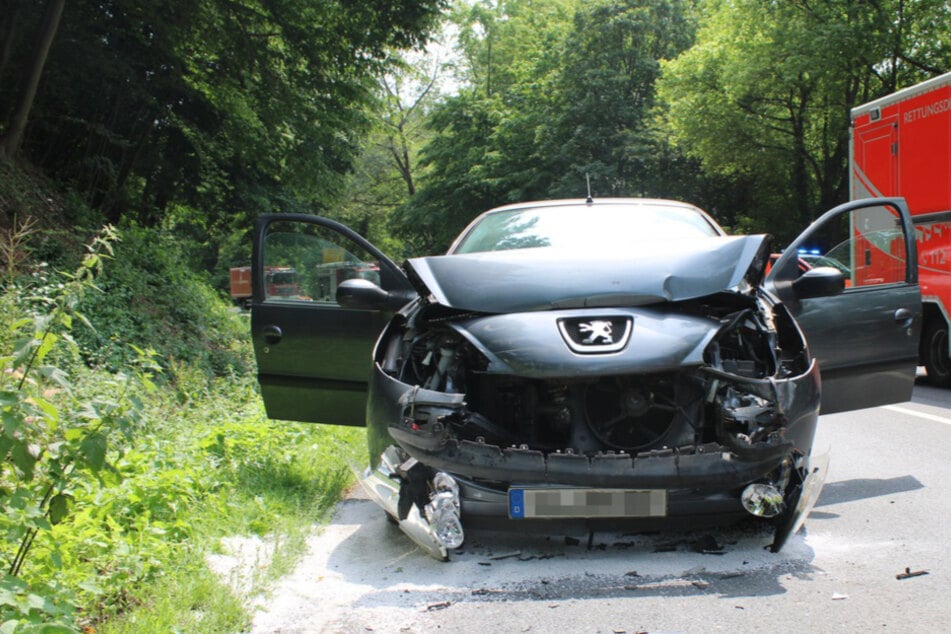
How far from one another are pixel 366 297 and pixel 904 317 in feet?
9.77

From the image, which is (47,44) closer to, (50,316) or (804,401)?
(50,316)

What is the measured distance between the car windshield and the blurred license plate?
1.76 meters

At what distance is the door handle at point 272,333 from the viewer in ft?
17.1

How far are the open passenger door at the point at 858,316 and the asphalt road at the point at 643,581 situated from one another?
0.61m

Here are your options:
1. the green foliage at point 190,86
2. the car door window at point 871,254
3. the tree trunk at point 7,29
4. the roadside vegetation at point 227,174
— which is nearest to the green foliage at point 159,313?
the roadside vegetation at point 227,174

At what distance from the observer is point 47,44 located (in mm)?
11477

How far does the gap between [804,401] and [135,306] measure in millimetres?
9937

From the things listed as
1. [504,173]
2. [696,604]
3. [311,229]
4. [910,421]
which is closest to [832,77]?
[504,173]

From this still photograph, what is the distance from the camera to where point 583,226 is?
5492 millimetres

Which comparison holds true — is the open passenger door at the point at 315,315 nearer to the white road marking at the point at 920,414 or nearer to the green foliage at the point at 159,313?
the green foliage at the point at 159,313

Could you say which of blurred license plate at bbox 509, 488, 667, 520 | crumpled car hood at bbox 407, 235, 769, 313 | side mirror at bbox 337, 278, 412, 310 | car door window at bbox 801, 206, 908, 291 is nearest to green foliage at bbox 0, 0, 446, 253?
side mirror at bbox 337, 278, 412, 310

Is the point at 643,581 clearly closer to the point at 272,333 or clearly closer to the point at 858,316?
the point at 858,316

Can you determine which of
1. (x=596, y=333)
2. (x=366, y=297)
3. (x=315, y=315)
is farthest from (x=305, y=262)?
(x=596, y=333)

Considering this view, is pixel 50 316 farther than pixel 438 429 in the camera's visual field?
No
